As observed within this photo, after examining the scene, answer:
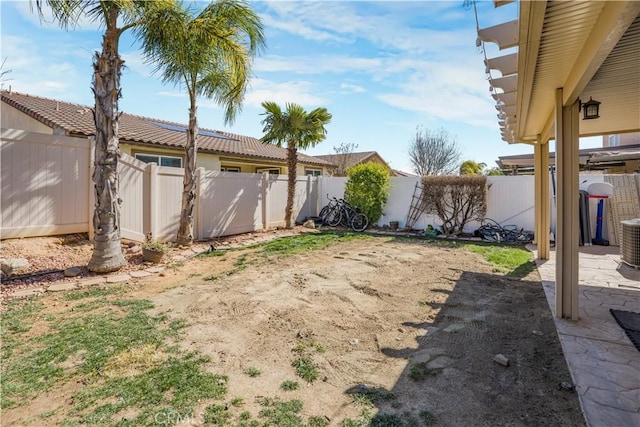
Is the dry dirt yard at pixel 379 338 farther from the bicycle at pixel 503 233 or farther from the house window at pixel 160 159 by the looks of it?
the house window at pixel 160 159

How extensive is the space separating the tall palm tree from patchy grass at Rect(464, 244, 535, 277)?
6880 mm

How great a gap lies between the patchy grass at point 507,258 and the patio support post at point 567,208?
201 cm

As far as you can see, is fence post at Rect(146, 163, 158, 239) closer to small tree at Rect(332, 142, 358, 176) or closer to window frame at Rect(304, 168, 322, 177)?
window frame at Rect(304, 168, 322, 177)

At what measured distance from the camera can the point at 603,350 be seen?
297 cm

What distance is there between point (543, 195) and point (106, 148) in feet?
27.9

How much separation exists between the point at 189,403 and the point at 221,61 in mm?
6486

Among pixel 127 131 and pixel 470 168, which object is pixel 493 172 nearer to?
pixel 470 168

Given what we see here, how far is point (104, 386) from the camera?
7.78 feet

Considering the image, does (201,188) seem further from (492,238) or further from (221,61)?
(492,238)

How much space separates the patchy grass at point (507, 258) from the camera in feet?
19.6

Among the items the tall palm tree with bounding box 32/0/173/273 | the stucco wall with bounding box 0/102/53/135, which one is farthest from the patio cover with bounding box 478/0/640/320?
the stucco wall with bounding box 0/102/53/135

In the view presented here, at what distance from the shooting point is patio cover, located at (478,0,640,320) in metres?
2.30

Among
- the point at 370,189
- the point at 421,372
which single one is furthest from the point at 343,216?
the point at 421,372

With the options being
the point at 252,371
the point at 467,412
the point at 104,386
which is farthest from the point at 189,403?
the point at 467,412
